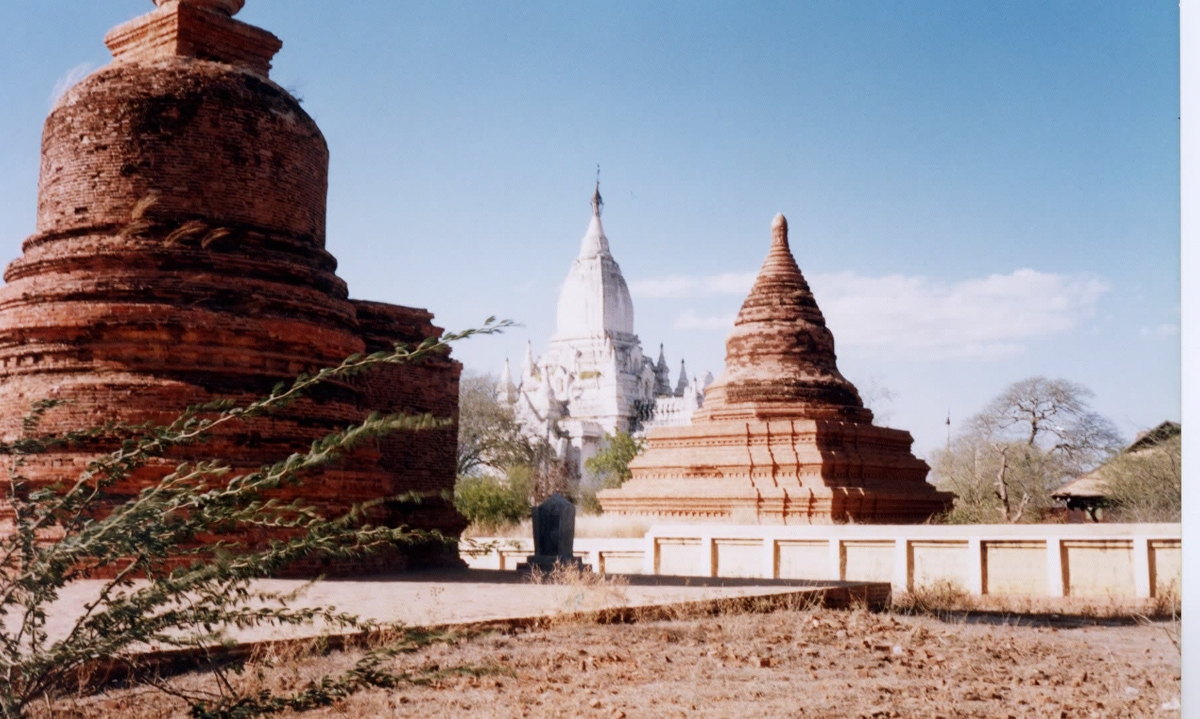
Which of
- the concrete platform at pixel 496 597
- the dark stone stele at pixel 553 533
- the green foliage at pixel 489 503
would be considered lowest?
the concrete platform at pixel 496 597

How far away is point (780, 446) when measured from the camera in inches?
741

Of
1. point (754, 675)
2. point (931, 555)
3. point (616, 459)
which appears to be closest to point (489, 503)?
point (616, 459)

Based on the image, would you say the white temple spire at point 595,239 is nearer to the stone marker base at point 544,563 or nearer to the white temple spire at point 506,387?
the white temple spire at point 506,387

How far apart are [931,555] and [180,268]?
9.50 metres

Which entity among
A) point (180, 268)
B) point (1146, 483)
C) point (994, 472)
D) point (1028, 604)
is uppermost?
point (180, 268)

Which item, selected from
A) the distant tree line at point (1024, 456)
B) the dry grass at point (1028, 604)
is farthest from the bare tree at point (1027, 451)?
the dry grass at point (1028, 604)

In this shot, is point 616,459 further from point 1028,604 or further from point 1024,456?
point 1028,604

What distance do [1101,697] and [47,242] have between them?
10.2 metres

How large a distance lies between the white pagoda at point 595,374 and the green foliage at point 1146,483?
96.0ft

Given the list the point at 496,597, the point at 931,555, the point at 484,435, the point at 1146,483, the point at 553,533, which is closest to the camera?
the point at 496,597

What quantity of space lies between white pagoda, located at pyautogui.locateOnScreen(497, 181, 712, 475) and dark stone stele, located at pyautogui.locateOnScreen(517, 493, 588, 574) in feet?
119

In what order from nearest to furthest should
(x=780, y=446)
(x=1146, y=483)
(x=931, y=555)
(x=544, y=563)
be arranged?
(x=544, y=563)
(x=931, y=555)
(x=780, y=446)
(x=1146, y=483)

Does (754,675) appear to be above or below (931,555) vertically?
below

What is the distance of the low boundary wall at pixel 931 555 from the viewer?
12.3m
